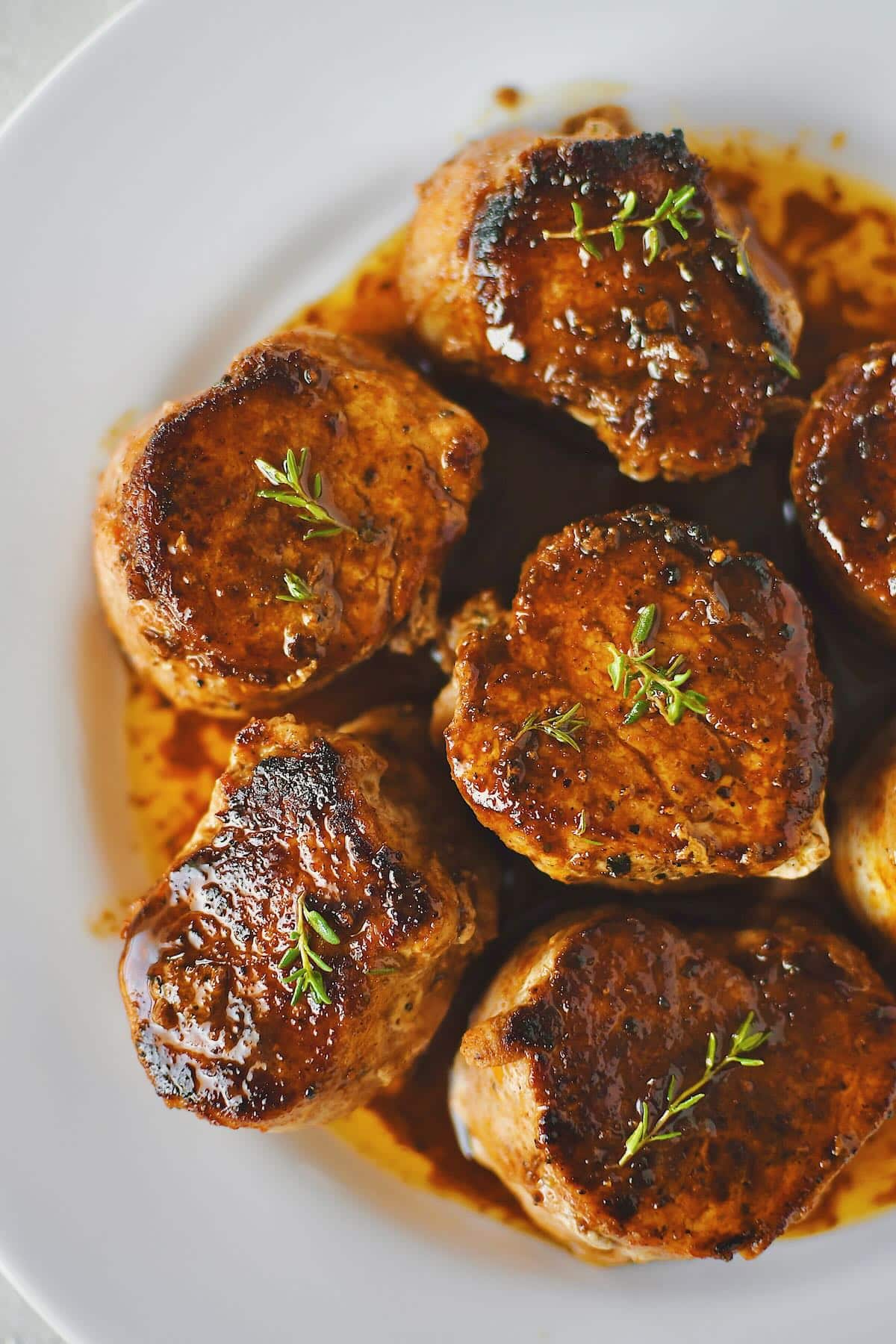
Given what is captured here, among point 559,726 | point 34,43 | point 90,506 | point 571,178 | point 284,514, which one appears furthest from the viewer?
point 34,43

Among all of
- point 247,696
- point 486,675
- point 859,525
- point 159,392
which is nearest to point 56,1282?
point 247,696

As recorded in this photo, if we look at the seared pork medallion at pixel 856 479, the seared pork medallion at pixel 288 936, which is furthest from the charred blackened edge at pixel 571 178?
the seared pork medallion at pixel 288 936

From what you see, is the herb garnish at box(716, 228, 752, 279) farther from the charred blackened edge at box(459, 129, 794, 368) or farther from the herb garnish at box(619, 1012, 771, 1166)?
the herb garnish at box(619, 1012, 771, 1166)

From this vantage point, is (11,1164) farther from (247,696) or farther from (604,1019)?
(604,1019)

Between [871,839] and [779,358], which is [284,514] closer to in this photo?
[779,358]

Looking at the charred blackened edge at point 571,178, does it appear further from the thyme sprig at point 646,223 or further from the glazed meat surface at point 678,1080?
the glazed meat surface at point 678,1080

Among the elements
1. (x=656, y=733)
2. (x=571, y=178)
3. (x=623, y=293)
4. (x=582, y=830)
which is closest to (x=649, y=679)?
(x=656, y=733)
